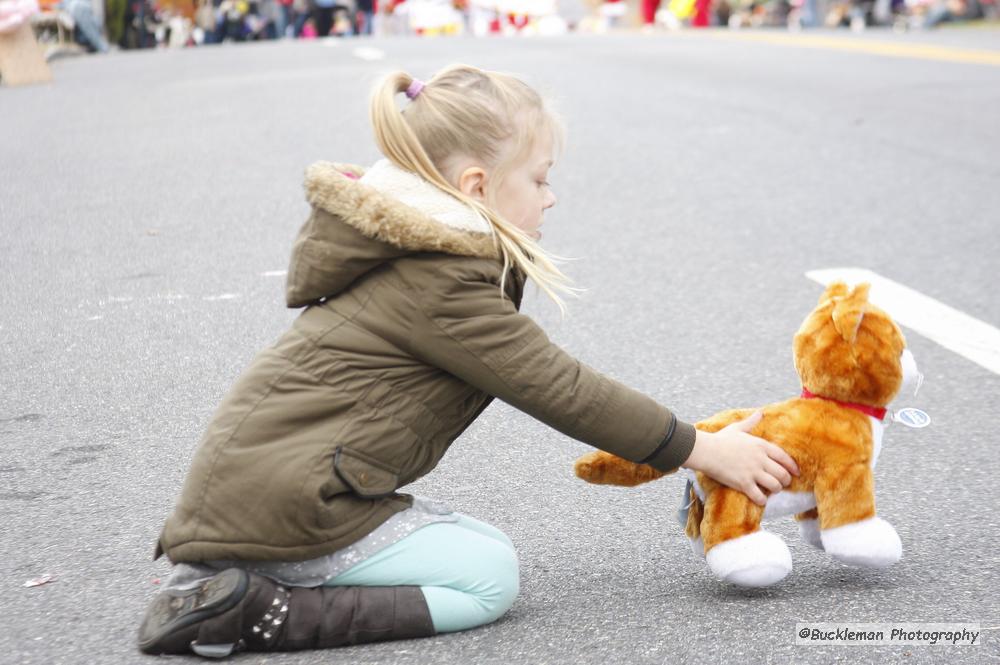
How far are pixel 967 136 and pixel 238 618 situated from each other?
8063mm

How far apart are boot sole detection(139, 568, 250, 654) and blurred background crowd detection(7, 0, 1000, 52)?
19.9 meters

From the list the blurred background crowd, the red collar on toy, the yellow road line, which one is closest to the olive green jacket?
the red collar on toy

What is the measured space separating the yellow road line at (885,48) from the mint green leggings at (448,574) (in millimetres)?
12319

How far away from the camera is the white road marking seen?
481 centimetres

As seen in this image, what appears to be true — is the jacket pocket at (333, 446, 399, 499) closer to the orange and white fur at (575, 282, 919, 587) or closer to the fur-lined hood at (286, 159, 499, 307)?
the fur-lined hood at (286, 159, 499, 307)

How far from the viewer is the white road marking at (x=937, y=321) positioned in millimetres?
4809

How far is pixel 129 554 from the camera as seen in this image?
314 cm

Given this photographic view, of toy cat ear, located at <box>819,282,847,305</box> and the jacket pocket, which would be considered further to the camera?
toy cat ear, located at <box>819,282,847,305</box>

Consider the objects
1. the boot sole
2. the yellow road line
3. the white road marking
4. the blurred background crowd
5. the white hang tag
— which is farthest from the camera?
the blurred background crowd

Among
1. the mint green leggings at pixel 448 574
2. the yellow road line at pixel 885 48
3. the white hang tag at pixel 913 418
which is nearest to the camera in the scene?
the mint green leggings at pixel 448 574

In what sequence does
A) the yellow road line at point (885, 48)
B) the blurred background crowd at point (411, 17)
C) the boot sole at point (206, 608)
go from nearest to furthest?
the boot sole at point (206, 608) → the yellow road line at point (885, 48) → the blurred background crowd at point (411, 17)

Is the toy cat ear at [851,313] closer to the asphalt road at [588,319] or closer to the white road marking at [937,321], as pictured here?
the asphalt road at [588,319]

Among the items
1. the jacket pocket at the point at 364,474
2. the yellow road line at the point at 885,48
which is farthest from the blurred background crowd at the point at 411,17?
the jacket pocket at the point at 364,474

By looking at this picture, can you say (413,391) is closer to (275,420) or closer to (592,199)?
(275,420)
